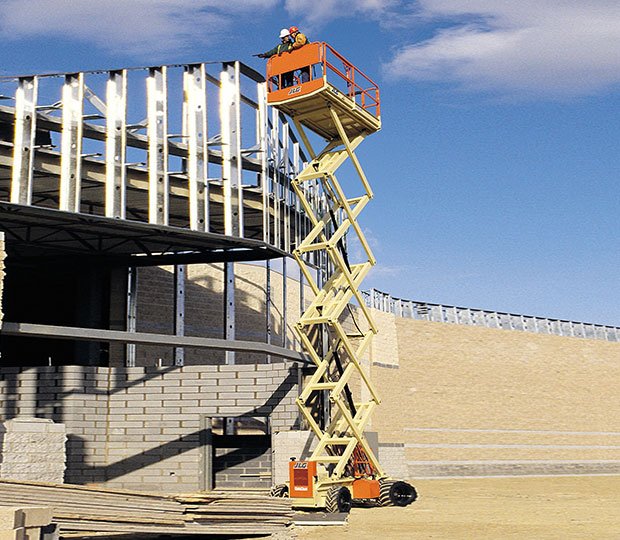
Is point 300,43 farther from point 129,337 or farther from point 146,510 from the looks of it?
point 146,510

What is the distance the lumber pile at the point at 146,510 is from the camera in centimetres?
1213

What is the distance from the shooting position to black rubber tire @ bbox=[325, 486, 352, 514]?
18344 millimetres

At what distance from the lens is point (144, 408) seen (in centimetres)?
2388

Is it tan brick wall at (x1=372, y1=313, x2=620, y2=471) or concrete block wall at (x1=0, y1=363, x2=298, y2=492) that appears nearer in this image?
concrete block wall at (x1=0, y1=363, x2=298, y2=492)

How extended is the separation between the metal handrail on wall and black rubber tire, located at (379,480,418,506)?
15937 mm

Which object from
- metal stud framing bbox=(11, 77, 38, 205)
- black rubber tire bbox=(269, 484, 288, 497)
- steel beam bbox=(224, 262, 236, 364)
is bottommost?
black rubber tire bbox=(269, 484, 288, 497)

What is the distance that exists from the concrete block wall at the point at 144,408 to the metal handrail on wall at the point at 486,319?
541 inches

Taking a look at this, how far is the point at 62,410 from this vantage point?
2302cm

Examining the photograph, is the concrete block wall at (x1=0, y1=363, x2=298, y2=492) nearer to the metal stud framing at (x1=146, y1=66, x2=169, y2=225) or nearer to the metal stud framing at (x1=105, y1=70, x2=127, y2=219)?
the metal stud framing at (x1=146, y1=66, x2=169, y2=225)

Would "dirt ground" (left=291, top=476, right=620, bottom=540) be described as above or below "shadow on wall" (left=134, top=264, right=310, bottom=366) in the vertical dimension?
below

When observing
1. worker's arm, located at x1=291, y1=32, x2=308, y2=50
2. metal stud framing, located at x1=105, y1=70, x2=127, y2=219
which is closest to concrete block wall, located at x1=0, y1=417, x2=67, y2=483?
metal stud framing, located at x1=105, y1=70, x2=127, y2=219

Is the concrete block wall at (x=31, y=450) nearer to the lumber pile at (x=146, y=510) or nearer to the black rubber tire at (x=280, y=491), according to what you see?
the lumber pile at (x=146, y=510)

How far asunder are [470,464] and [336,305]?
19.6 m

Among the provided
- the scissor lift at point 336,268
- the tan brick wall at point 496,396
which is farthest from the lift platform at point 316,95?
the tan brick wall at point 496,396
